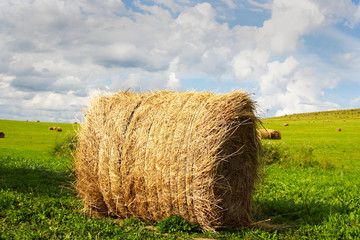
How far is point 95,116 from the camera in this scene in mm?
8023

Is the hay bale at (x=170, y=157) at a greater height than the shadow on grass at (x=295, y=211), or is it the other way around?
the hay bale at (x=170, y=157)

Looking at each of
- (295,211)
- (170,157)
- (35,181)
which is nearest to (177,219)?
(170,157)

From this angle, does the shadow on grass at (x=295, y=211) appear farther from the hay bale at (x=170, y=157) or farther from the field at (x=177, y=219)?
the hay bale at (x=170, y=157)

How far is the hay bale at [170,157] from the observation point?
649cm

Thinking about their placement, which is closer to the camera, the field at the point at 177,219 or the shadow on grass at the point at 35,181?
the field at the point at 177,219

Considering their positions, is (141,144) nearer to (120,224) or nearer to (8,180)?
(120,224)

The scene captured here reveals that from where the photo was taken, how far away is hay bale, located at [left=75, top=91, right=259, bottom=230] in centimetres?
649

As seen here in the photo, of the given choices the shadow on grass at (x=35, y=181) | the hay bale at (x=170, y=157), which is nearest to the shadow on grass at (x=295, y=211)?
the hay bale at (x=170, y=157)

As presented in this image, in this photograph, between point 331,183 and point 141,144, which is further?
point 331,183

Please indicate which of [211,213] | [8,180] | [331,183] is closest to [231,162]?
[211,213]

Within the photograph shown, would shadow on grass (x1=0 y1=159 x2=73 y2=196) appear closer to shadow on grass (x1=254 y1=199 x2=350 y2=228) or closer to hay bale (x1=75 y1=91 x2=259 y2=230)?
hay bale (x1=75 y1=91 x2=259 y2=230)

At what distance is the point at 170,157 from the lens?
6.67m

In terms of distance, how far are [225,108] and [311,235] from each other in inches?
135

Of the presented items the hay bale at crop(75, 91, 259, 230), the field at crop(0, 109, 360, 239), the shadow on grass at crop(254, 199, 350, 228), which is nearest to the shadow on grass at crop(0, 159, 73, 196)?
the field at crop(0, 109, 360, 239)
